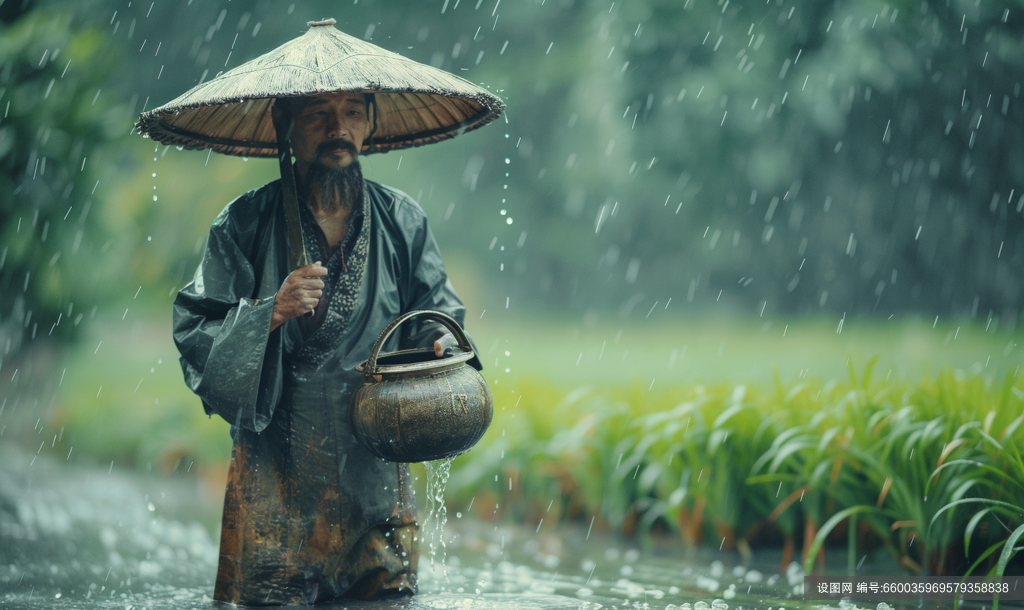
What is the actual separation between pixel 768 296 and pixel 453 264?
6771mm

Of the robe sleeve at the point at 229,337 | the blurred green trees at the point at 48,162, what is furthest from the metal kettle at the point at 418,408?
the blurred green trees at the point at 48,162

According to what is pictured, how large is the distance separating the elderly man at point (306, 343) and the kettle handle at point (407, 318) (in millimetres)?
76

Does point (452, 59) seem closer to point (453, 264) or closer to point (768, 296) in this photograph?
point (453, 264)

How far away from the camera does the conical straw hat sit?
2.97 m

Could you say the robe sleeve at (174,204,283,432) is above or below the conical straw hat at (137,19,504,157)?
below

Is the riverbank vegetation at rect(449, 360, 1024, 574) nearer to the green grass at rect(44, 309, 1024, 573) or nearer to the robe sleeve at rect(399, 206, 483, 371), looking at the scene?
the green grass at rect(44, 309, 1024, 573)

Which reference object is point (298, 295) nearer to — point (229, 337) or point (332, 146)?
point (229, 337)

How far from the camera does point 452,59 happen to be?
1777 cm

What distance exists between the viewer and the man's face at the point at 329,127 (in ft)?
10.6

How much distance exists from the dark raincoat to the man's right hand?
73 millimetres

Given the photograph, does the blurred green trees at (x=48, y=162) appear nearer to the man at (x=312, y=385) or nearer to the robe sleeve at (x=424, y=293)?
the man at (x=312, y=385)

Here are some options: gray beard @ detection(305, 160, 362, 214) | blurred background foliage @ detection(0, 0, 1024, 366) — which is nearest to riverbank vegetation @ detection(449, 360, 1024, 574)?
gray beard @ detection(305, 160, 362, 214)

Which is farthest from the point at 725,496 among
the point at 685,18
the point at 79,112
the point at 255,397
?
the point at 685,18

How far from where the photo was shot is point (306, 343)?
3.30 m
